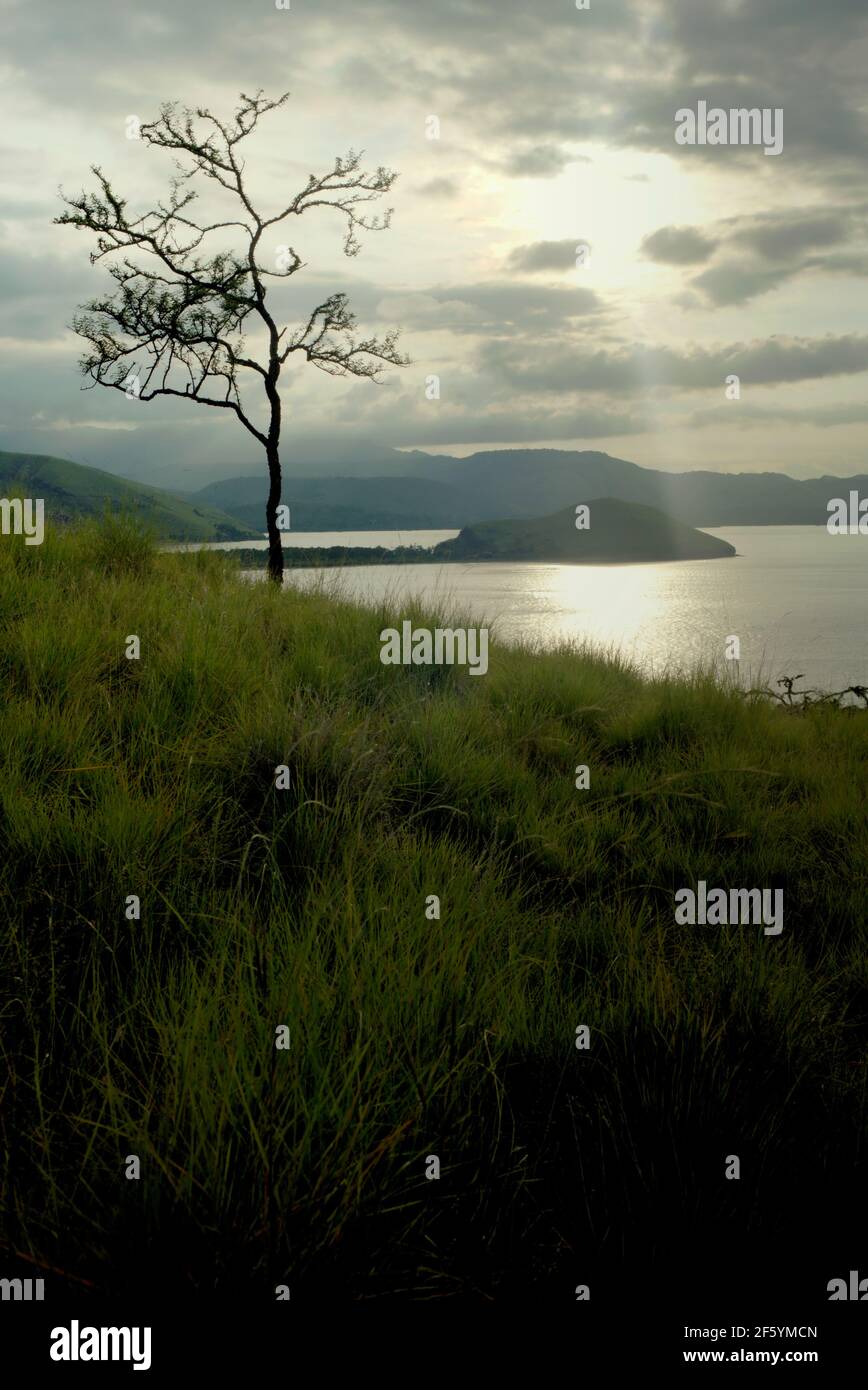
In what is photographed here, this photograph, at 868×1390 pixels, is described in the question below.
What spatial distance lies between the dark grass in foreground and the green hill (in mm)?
60329

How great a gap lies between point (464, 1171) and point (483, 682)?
557 centimetres

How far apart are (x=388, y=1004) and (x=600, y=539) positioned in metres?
98.3

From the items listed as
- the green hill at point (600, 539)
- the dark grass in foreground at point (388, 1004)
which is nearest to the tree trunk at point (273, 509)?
the dark grass in foreground at point (388, 1004)

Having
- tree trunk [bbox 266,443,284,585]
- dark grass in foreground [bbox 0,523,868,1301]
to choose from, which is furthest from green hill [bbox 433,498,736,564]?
dark grass in foreground [bbox 0,523,868,1301]

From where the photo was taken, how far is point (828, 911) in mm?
4320

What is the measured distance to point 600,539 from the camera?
97.2 meters

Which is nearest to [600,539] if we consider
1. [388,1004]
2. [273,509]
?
[273,509]

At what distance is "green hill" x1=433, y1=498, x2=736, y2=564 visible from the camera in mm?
78188

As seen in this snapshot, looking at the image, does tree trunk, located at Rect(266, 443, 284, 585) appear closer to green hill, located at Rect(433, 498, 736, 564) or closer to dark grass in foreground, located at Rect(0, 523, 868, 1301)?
dark grass in foreground, located at Rect(0, 523, 868, 1301)

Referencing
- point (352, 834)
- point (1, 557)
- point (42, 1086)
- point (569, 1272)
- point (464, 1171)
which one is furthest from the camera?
point (1, 557)

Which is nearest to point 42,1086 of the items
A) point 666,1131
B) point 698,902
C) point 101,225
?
point 666,1131

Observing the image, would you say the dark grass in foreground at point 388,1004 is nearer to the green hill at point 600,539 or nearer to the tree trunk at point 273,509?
the tree trunk at point 273,509

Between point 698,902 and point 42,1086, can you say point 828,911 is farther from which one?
point 42,1086

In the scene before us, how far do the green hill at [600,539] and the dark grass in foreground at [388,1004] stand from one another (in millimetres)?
60329
